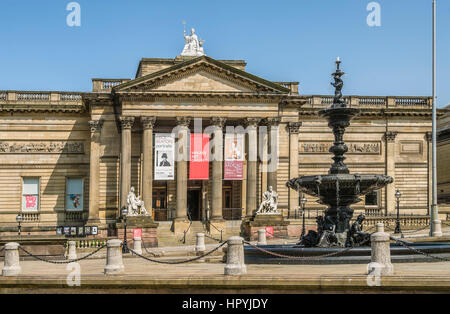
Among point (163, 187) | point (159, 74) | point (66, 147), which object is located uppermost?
point (159, 74)

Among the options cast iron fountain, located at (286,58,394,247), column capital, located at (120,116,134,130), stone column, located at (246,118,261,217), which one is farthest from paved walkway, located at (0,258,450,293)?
column capital, located at (120,116,134,130)

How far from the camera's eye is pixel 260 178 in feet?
169

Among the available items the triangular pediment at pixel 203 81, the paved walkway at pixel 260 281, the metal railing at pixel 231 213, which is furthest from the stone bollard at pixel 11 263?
the metal railing at pixel 231 213

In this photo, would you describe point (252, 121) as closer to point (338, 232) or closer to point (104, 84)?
point (104, 84)

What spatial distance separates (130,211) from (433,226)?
65.8 feet

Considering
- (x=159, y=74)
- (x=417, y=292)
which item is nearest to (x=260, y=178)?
(x=159, y=74)

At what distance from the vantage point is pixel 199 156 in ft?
153

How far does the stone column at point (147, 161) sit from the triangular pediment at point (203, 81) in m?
2.47

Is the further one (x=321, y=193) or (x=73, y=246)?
(x=73, y=246)

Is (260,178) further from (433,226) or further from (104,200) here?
(433,226)

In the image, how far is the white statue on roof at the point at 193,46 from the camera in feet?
180

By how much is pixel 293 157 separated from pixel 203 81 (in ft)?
32.8

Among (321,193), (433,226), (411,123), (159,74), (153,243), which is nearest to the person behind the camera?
(321,193)

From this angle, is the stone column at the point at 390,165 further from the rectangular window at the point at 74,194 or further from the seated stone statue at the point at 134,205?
the rectangular window at the point at 74,194
